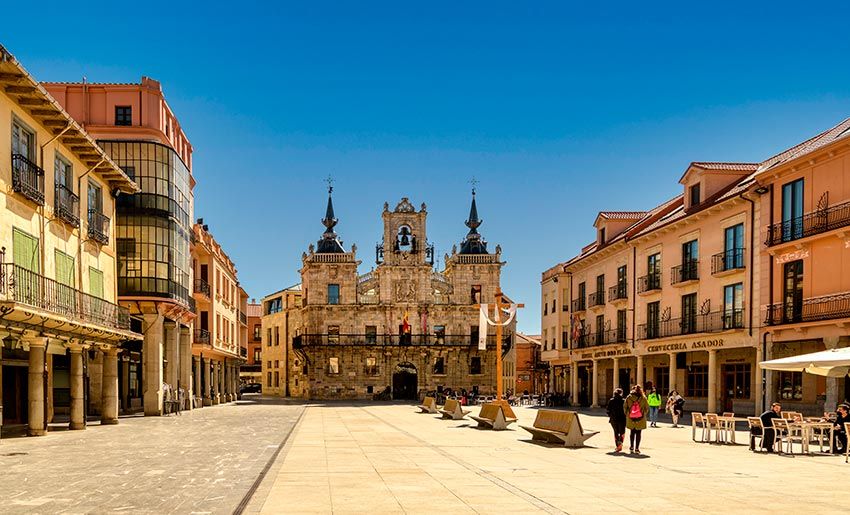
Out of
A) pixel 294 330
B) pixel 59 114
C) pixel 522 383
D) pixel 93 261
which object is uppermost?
pixel 59 114

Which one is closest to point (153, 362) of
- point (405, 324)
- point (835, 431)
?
point (835, 431)

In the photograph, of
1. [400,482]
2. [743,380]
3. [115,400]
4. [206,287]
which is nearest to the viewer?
[400,482]

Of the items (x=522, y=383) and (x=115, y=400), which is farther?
(x=522, y=383)

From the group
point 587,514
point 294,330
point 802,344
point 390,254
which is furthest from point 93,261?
point 294,330

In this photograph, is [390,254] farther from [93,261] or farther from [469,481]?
[469,481]

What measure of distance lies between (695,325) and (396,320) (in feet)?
137

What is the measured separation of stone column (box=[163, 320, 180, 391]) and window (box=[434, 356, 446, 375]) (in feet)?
123

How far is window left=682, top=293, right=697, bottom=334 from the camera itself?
4092 centimetres

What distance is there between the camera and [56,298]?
26016 millimetres

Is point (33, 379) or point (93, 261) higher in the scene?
point (93, 261)

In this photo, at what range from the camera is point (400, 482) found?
14961 millimetres

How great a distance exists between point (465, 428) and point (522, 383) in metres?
70.6

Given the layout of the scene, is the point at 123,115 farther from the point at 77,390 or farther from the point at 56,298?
the point at 56,298

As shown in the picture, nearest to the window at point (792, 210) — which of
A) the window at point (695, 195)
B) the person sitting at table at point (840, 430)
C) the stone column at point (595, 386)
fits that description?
the window at point (695, 195)
